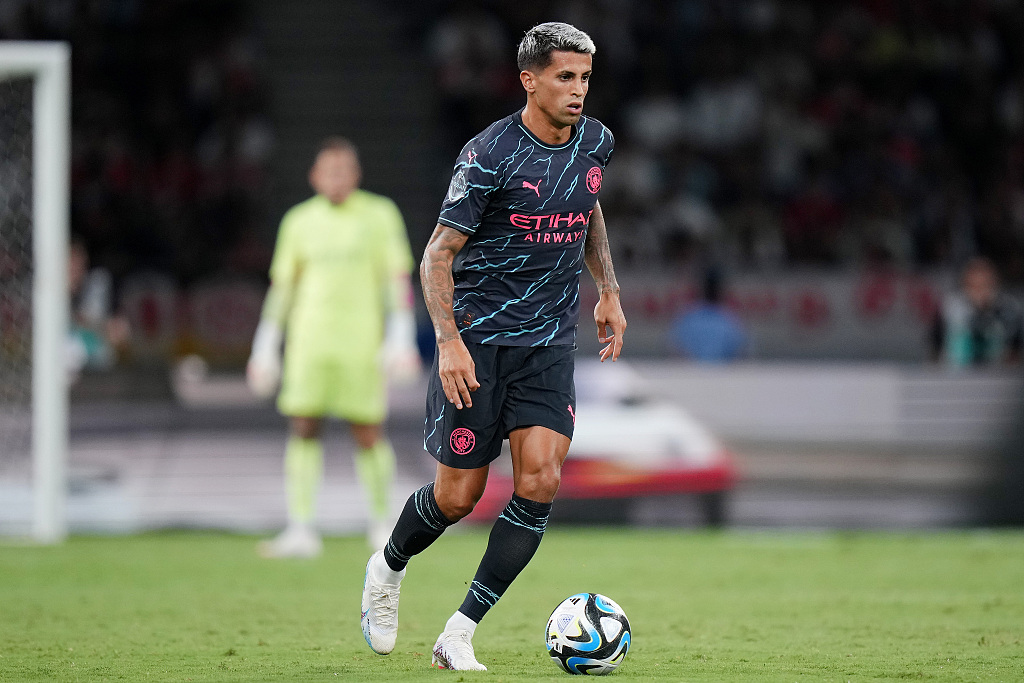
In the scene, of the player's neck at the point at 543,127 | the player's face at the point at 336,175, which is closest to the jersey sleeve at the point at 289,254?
the player's face at the point at 336,175

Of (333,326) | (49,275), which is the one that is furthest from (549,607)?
(49,275)

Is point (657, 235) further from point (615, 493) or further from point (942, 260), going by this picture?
point (615, 493)

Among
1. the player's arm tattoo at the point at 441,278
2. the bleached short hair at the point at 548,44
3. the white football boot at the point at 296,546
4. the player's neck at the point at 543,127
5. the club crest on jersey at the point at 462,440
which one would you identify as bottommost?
the white football boot at the point at 296,546

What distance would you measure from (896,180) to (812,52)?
2351 mm

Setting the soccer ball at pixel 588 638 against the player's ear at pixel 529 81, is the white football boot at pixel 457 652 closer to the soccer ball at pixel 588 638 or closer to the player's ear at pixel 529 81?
the soccer ball at pixel 588 638

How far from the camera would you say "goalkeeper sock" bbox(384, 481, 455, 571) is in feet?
15.4

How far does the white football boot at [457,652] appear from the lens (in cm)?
441

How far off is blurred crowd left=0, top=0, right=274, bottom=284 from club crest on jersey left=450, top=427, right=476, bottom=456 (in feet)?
34.7

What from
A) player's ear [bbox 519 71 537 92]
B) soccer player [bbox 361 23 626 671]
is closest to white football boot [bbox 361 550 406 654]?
soccer player [bbox 361 23 626 671]

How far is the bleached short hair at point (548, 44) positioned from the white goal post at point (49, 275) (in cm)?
492

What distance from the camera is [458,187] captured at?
453 cm

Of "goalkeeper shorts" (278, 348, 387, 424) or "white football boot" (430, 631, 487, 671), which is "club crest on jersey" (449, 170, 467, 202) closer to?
"white football boot" (430, 631, 487, 671)

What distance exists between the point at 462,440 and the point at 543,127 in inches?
42.3

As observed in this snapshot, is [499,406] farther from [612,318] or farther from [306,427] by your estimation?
[306,427]
